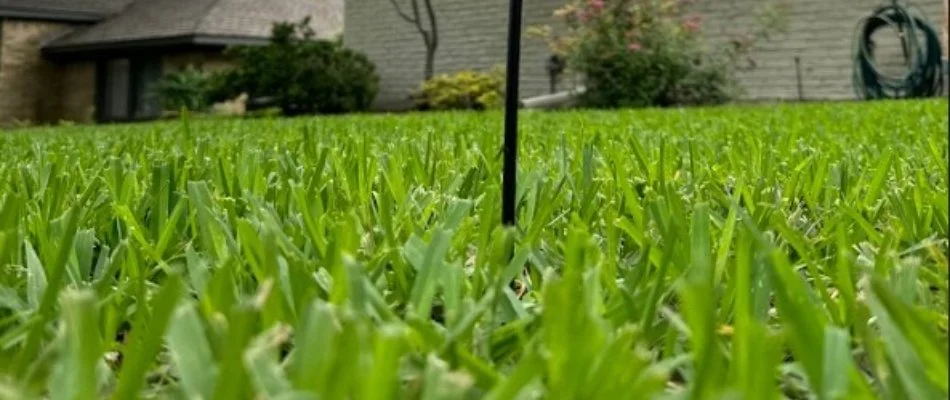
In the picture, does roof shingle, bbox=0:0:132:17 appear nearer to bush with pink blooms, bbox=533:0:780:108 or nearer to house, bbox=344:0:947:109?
house, bbox=344:0:947:109

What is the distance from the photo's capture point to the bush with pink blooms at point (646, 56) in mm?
12102

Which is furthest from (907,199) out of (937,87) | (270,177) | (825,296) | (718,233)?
(937,87)

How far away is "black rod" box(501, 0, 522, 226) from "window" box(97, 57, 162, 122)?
22130 millimetres

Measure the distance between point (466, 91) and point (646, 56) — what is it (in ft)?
10.2

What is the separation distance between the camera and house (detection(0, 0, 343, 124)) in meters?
21.6

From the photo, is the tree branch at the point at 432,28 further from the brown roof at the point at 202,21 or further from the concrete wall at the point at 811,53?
the concrete wall at the point at 811,53

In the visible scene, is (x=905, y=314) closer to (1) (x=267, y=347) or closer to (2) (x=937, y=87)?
(1) (x=267, y=347)

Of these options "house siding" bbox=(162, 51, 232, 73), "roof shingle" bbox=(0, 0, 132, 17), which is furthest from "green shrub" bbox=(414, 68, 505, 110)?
"roof shingle" bbox=(0, 0, 132, 17)

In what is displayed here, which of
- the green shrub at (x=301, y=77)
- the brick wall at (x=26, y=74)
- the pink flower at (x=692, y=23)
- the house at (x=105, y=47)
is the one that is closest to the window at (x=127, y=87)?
the house at (x=105, y=47)

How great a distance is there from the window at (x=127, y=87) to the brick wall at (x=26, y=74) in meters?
1.25

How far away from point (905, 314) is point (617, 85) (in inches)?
462

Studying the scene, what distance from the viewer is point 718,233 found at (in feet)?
4.03

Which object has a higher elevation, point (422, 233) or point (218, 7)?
point (218, 7)

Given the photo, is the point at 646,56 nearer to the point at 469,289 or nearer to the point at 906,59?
the point at 906,59
